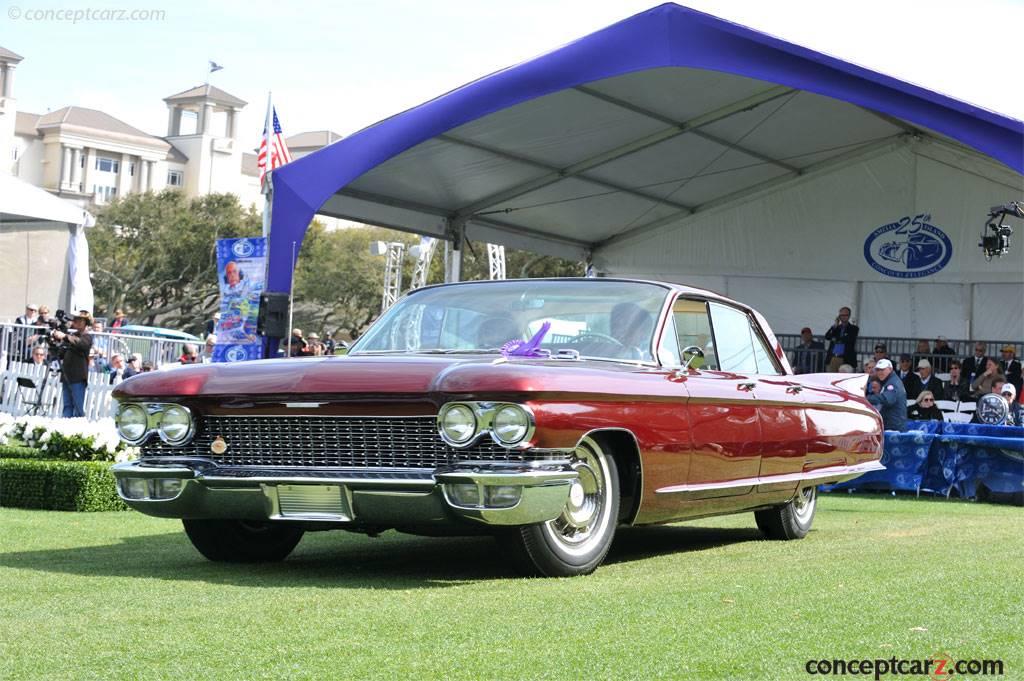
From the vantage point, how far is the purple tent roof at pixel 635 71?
1525 centimetres

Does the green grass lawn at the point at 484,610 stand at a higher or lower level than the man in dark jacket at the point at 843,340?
lower

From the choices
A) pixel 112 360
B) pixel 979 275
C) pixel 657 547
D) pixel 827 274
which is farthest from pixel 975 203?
pixel 657 547

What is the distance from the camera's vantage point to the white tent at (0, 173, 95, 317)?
2345cm

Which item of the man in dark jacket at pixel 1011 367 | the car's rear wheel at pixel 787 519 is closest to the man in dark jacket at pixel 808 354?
the man in dark jacket at pixel 1011 367

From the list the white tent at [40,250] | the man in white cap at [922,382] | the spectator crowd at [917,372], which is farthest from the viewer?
the white tent at [40,250]

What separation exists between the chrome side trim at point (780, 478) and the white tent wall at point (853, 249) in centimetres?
1534

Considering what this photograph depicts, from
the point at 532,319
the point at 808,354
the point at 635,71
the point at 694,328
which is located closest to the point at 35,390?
the point at 635,71

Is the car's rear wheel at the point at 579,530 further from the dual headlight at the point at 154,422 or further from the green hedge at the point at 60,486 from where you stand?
the green hedge at the point at 60,486

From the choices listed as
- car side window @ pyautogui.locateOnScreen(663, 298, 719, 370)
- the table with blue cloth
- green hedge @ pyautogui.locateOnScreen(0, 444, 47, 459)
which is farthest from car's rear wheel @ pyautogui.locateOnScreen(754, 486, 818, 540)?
green hedge @ pyautogui.locateOnScreen(0, 444, 47, 459)

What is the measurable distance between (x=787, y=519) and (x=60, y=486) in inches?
231

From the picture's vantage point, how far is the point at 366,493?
5.97m

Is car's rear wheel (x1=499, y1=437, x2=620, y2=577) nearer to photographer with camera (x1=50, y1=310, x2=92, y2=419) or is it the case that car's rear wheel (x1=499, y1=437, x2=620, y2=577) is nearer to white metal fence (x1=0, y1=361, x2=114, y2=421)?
photographer with camera (x1=50, y1=310, x2=92, y2=419)

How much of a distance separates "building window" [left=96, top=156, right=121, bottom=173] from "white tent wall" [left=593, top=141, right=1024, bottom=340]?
9454cm

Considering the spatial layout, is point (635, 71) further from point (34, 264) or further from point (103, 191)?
point (103, 191)
